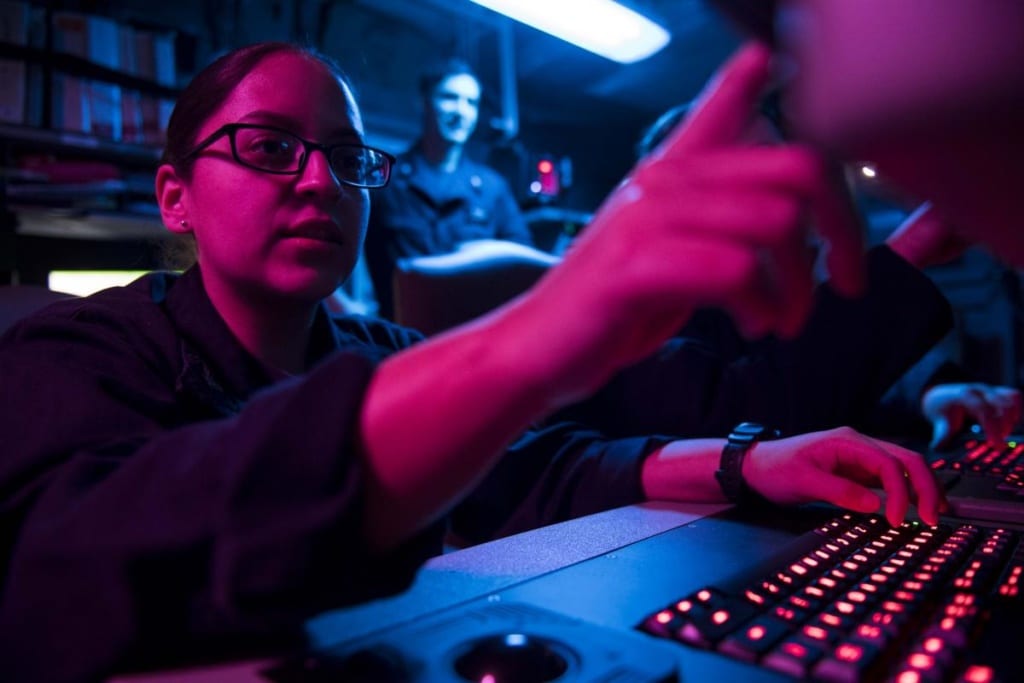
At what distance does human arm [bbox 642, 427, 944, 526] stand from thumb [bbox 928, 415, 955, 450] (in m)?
0.46

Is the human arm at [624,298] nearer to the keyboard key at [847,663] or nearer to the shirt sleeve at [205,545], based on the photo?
the shirt sleeve at [205,545]

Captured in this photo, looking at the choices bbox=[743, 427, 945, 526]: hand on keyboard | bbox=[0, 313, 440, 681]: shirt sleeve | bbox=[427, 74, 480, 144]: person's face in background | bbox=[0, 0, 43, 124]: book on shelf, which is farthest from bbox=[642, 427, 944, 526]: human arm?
bbox=[0, 0, 43, 124]: book on shelf

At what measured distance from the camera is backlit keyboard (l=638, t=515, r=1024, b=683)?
0.32 m

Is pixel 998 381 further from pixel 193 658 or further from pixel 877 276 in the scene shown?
pixel 193 658

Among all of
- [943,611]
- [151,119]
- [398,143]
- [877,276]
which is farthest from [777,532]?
[398,143]

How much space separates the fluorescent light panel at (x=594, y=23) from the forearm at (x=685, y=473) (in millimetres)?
1600

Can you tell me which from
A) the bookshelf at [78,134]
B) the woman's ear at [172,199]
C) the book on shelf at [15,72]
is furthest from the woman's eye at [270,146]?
the book on shelf at [15,72]

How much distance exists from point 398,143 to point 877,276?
2849 millimetres

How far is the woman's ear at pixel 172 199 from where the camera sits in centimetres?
82

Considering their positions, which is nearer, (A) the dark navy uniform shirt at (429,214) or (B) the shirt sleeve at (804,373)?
(B) the shirt sleeve at (804,373)

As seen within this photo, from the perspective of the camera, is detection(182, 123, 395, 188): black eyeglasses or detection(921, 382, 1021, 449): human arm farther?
detection(921, 382, 1021, 449): human arm

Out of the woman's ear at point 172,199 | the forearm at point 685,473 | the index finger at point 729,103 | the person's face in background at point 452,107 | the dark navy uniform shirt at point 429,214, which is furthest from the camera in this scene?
the person's face in background at point 452,107

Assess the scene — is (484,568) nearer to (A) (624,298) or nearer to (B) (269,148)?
(A) (624,298)

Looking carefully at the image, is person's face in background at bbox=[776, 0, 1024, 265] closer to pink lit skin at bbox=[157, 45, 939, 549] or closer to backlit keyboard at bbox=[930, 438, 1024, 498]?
pink lit skin at bbox=[157, 45, 939, 549]
